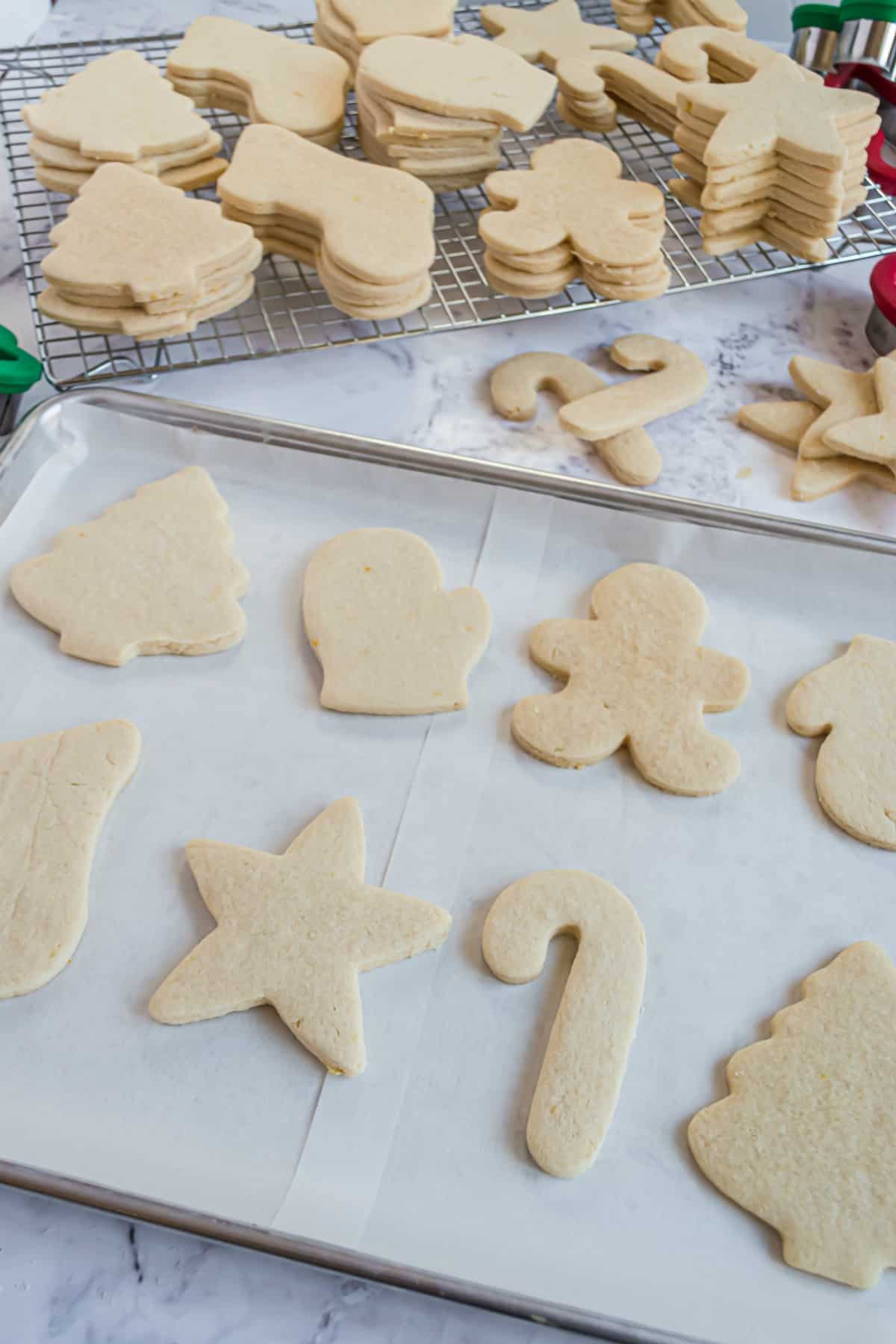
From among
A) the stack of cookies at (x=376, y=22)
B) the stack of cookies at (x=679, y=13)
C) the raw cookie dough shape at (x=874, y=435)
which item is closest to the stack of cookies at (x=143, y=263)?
the stack of cookies at (x=376, y=22)

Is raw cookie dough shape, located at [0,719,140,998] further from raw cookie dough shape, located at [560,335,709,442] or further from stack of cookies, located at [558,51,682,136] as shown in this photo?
stack of cookies, located at [558,51,682,136]

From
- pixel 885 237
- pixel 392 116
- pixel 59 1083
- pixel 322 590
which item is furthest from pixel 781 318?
pixel 59 1083

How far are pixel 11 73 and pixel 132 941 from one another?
1.34 meters

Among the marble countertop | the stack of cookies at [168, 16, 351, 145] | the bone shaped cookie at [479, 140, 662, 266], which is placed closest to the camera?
the marble countertop

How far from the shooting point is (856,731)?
1007 mm

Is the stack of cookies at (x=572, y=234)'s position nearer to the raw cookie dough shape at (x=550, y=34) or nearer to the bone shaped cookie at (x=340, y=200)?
the bone shaped cookie at (x=340, y=200)

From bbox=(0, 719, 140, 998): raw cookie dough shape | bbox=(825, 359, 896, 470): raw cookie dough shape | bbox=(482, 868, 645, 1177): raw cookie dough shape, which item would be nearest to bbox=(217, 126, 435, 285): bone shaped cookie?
bbox=(825, 359, 896, 470): raw cookie dough shape

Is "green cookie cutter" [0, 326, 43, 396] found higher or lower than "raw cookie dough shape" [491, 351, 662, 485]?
higher

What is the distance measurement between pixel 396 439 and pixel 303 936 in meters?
0.64

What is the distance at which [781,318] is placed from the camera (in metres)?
1.47

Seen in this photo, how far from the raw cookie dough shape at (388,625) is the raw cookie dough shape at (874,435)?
45 centimetres

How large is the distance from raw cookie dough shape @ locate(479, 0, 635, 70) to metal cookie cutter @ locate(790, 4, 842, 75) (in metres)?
0.25

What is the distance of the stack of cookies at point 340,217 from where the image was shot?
1229 mm

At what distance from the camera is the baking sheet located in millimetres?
741
